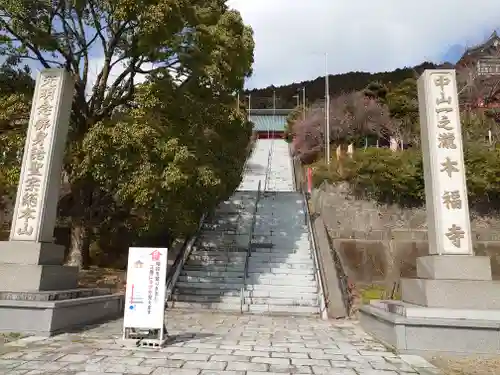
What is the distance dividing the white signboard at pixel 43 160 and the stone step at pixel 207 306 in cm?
405

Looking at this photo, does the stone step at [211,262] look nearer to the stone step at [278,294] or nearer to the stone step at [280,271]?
the stone step at [280,271]

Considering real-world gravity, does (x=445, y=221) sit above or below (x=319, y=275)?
above

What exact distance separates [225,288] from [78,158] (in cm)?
536

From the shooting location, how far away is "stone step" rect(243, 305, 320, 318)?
32.7 feet

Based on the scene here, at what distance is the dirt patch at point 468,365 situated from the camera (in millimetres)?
5039

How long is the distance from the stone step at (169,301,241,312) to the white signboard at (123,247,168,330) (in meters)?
4.41

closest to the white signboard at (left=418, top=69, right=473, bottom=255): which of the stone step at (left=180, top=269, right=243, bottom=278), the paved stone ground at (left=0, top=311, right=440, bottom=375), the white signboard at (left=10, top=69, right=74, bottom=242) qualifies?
the paved stone ground at (left=0, top=311, right=440, bottom=375)

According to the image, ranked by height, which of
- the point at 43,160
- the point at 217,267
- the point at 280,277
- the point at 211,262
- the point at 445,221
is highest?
the point at 43,160

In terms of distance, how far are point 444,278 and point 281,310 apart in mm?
4647

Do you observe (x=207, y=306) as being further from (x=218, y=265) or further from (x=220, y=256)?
(x=220, y=256)

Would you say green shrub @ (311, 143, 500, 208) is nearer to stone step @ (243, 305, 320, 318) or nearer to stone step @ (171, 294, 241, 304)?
stone step @ (243, 305, 320, 318)

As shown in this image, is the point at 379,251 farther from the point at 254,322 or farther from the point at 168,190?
the point at 168,190

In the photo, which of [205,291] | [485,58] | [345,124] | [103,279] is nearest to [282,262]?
[205,291]

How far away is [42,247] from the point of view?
23.7ft
